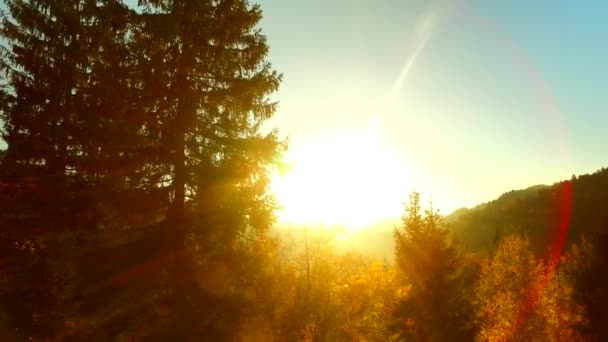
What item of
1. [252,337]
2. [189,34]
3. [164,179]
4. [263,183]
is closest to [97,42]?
[189,34]

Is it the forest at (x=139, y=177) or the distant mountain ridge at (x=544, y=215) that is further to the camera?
the distant mountain ridge at (x=544, y=215)

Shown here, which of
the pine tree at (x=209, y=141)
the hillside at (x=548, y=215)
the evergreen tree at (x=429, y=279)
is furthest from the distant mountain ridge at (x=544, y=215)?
the pine tree at (x=209, y=141)

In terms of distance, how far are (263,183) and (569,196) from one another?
140879 mm

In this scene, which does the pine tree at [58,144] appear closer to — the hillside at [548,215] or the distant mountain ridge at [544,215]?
the distant mountain ridge at [544,215]

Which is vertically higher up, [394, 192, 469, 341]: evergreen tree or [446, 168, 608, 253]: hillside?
[446, 168, 608, 253]: hillside

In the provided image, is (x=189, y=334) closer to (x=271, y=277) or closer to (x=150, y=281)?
(x=150, y=281)

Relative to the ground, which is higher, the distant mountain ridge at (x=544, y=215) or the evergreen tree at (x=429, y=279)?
the distant mountain ridge at (x=544, y=215)

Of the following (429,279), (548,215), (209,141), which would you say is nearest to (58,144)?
(209,141)

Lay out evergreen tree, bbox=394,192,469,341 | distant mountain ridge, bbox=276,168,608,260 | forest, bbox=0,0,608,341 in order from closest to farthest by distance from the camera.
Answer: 1. forest, bbox=0,0,608,341
2. evergreen tree, bbox=394,192,469,341
3. distant mountain ridge, bbox=276,168,608,260

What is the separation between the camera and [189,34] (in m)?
13.8

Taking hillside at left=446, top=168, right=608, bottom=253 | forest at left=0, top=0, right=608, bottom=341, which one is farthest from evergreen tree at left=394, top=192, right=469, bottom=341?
hillside at left=446, top=168, right=608, bottom=253

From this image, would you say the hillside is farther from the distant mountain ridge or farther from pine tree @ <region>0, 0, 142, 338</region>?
pine tree @ <region>0, 0, 142, 338</region>

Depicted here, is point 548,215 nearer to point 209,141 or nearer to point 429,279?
point 429,279

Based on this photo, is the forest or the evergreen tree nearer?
the forest
